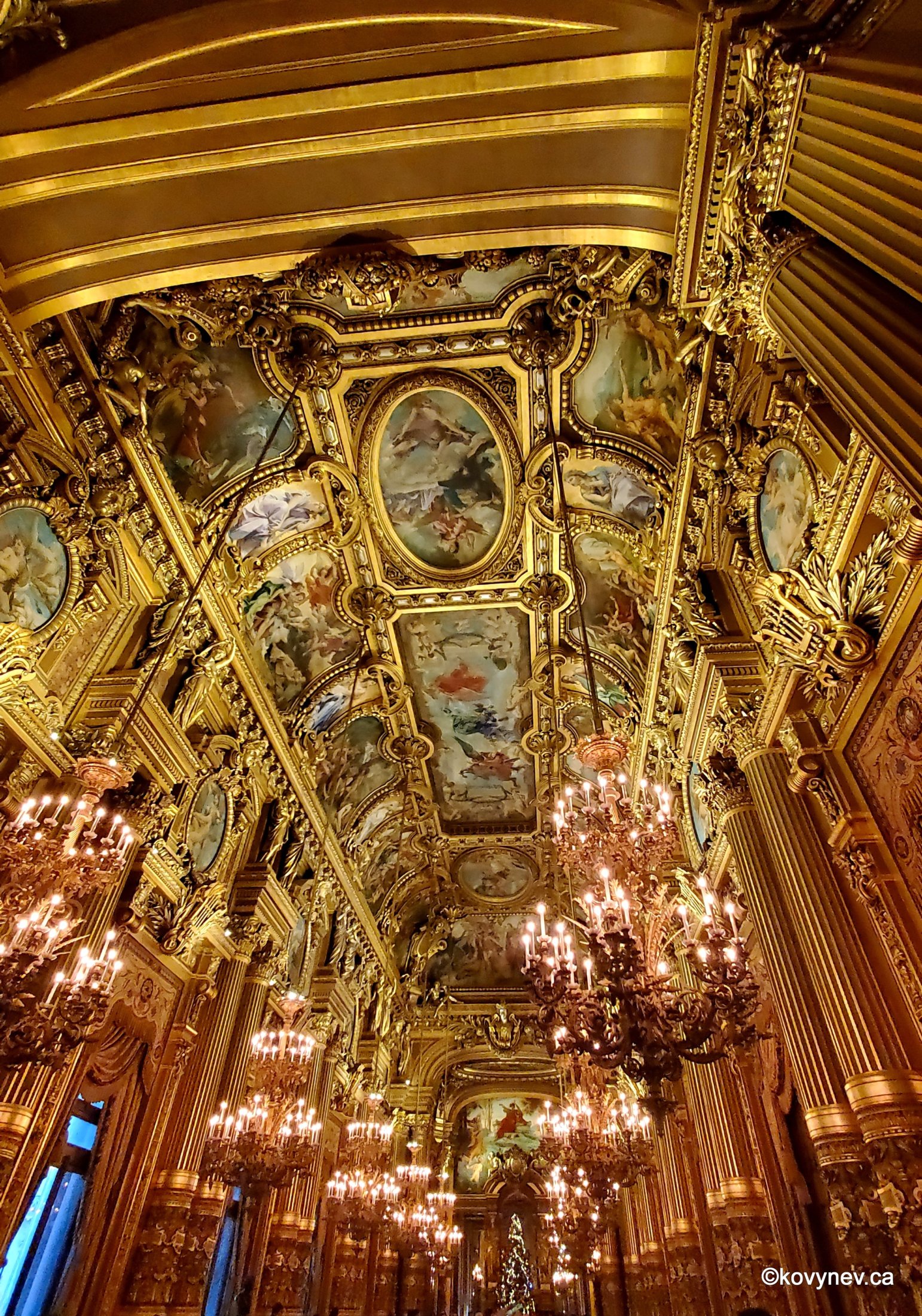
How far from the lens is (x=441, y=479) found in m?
10.2

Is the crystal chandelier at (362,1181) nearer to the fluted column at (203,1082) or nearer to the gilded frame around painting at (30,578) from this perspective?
the fluted column at (203,1082)

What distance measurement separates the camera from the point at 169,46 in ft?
16.6

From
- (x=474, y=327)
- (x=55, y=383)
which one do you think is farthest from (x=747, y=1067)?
(x=55, y=383)

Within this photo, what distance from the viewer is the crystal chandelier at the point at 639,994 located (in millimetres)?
4309

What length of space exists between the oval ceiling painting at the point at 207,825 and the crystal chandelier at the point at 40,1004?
4.24 metres

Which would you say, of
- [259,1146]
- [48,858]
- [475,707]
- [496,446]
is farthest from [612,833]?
[475,707]

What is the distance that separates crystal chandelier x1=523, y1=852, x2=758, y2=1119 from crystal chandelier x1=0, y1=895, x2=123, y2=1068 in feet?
10.4

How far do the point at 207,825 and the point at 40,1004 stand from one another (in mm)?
4804

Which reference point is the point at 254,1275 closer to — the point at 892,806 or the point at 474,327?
the point at 892,806

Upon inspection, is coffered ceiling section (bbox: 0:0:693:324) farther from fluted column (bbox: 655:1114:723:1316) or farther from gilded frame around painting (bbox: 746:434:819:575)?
fluted column (bbox: 655:1114:723:1316)

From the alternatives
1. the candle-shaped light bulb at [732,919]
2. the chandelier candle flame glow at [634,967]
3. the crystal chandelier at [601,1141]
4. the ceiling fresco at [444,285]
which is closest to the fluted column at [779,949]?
the chandelier candle flame glow at [634,967]

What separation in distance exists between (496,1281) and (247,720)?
1996cm

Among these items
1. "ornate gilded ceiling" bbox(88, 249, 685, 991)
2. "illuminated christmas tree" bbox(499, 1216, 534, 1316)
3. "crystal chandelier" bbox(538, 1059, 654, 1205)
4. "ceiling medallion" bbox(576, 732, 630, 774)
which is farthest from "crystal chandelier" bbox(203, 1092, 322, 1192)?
"illuminated christmas tree" bbox(499, 1216, 534, 1316)

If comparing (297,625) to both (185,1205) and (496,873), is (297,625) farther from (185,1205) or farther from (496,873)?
(496,873)
